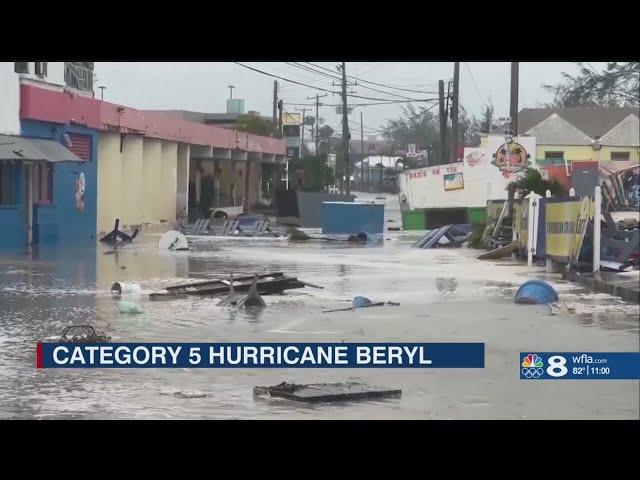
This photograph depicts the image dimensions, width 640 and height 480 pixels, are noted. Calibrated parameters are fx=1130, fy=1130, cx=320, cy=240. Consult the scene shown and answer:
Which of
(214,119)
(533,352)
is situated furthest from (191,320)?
(214,119)

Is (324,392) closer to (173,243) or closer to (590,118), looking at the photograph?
(173,243)

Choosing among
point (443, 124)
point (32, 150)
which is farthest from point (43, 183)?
point (443, 124)

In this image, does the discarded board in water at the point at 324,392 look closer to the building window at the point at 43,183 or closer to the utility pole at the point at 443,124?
the building window at the point at 43,183

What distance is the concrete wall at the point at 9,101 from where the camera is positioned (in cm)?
2552

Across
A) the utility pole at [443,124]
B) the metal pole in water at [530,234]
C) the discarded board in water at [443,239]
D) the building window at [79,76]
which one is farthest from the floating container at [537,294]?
the utility pole at [443,124]

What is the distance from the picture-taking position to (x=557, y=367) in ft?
30.9

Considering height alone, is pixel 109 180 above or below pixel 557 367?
above

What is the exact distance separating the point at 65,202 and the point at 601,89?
150ft

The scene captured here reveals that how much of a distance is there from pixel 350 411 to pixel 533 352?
311 cm

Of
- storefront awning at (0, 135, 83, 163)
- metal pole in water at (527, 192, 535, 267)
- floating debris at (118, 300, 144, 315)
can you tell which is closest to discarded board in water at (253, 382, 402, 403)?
floating debris at (118, 300, 144, 315)

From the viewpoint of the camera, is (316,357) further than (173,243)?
No

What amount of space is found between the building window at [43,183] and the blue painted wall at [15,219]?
94cm
